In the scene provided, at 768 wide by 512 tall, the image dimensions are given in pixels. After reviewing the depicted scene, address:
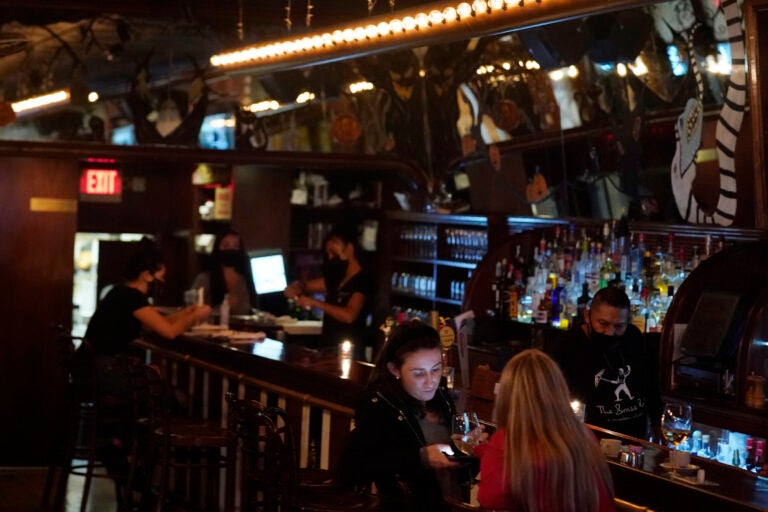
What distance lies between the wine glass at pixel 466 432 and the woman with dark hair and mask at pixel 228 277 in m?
5.79

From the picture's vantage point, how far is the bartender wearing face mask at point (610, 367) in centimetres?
518

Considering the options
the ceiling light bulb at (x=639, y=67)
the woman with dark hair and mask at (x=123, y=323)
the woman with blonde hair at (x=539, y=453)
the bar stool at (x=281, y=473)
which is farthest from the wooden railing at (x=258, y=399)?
the ceiling light bulb at (x=639, y=67)

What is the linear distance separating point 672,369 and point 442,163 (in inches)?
155

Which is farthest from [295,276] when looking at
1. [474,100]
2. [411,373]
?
[411,373]

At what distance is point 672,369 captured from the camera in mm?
6039

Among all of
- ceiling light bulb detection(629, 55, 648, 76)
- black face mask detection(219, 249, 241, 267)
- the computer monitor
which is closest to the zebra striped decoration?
ceiling light bulb detection(629, 55, 648, 76)

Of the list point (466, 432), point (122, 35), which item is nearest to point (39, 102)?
point (122, 35)

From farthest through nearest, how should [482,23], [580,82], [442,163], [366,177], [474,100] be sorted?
[366,177] → [442,163] → [474,100] → [580,82] → [482,23]

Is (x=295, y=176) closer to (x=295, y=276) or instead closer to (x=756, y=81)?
(x=295, y=276)

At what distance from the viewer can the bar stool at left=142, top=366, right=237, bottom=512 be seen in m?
5.95

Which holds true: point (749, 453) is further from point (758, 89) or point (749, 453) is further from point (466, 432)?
point (466, 432)

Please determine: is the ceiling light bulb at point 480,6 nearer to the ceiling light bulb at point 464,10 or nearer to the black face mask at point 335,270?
the ceiling light bulb at point 464,10

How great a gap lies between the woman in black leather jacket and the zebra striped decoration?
2.72 metres

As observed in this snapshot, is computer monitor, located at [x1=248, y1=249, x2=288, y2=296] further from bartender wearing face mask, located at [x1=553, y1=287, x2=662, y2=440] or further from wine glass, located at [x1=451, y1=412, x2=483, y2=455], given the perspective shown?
wine glass, located at [x1=451, y1=412, x2=483, y2=455]
